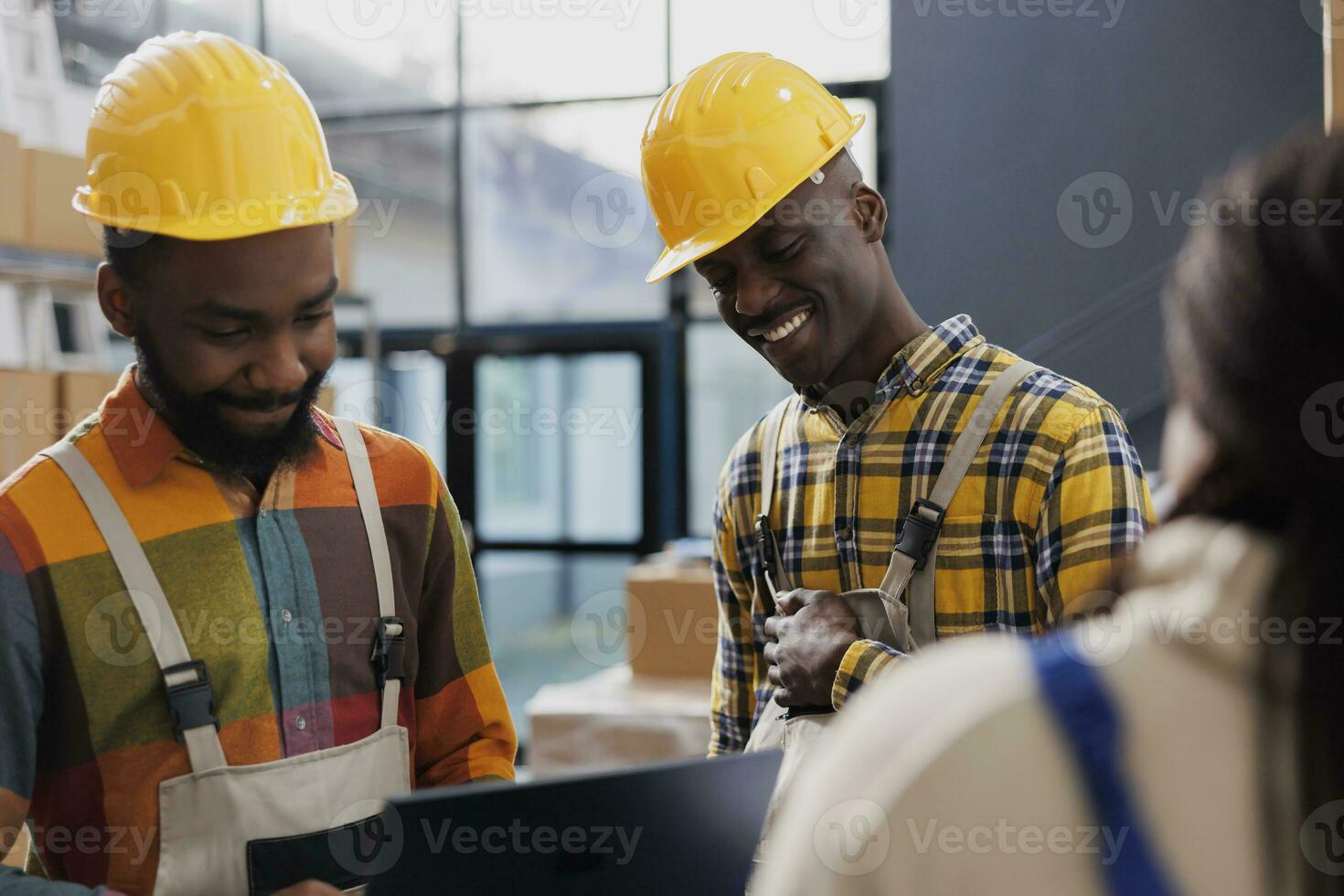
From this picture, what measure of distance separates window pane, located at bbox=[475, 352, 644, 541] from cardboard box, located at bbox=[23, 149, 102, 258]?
2143 millimetres

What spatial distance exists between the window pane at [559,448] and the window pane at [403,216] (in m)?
0.49

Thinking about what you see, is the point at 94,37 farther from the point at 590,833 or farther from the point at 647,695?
the point at 590,833

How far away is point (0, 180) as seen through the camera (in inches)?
123

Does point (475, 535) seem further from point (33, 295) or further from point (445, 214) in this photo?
point (33, 295)

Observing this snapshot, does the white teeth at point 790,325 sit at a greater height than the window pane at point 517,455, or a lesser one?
greater

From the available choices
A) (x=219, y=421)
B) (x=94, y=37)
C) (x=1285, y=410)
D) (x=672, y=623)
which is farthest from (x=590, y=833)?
(x=94, y=37)

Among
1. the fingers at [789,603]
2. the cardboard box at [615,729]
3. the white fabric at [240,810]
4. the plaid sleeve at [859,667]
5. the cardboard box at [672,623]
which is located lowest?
the cardboard box at [615,729]

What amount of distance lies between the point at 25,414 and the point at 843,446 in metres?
2.63

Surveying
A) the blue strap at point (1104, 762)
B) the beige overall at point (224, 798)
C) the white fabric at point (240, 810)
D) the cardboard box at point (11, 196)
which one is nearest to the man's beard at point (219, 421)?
the beige overall at point (224, 798)

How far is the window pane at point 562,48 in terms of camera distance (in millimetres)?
4938

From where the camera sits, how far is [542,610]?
5.22 metres

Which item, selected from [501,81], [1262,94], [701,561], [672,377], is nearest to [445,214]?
[501,81]

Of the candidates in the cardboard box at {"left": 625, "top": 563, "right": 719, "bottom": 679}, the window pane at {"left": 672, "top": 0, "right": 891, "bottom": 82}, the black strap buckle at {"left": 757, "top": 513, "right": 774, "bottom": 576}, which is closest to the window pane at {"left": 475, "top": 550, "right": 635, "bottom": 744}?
the cardboard box at {"left": 625, "top": 563, "right": 719, "bottom": 679}

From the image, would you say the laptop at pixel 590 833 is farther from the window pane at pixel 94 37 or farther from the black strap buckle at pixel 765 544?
the window pane at pixel 94 37
